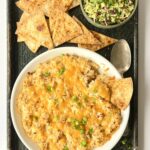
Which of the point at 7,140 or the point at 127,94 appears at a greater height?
the point at 127,94

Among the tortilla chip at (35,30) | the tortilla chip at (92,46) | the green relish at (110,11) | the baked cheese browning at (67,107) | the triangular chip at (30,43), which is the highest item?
the green relish at (110,11)

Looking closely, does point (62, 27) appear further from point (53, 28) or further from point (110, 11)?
point (110, 11)

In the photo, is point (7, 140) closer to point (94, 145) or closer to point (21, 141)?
point (21, 141)

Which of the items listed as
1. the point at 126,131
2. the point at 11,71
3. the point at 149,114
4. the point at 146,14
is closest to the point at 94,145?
the point at 126,131

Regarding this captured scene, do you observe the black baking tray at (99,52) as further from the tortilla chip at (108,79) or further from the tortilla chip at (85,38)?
the tortilla chip at (108,79)

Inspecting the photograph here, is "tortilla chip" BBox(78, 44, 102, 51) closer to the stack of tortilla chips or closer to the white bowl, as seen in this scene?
the stack of tortilla chips

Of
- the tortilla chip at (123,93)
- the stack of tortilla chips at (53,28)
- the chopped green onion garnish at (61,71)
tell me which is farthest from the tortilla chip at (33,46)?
the tortilla chip at (123,93)
